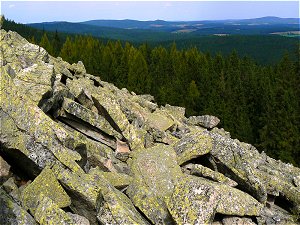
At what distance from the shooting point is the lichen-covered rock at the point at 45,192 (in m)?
15.0

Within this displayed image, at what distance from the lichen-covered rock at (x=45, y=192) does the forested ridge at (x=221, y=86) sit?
166 ft

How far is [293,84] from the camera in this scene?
83688 millimetres

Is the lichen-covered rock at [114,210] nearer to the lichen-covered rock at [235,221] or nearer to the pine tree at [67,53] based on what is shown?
the lichen-covered rock at [235,221]

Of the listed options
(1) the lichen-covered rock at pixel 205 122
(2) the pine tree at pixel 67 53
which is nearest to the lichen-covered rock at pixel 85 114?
(1) the lichen-covered rock at pixel 205 122

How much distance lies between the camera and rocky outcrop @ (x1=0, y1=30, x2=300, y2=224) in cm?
1533

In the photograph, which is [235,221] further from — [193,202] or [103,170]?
[103,170]

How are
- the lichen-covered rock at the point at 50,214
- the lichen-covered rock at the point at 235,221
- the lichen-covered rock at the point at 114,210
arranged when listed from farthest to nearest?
the lichen-covered rock at the point at 235,221
the lichen-covered rock at the point at 114,210
the lichen-covered rock at the point at 50,214

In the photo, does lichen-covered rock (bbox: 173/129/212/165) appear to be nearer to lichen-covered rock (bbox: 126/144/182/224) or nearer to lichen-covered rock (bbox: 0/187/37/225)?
lichen-covered rock (bbox: 126/144/182/224)

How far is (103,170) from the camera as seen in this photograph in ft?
66.9

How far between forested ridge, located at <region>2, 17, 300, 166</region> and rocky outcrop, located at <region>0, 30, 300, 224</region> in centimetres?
4109

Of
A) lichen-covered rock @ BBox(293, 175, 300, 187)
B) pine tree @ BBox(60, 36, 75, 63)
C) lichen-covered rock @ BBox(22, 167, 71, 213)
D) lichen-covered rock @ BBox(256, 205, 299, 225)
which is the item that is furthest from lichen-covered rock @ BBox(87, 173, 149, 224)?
pine tree @ BBox(60, 36, 75, 63)

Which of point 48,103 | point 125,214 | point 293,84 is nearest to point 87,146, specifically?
point 48,103

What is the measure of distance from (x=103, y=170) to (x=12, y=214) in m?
7.29

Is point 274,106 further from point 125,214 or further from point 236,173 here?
point 125,214
